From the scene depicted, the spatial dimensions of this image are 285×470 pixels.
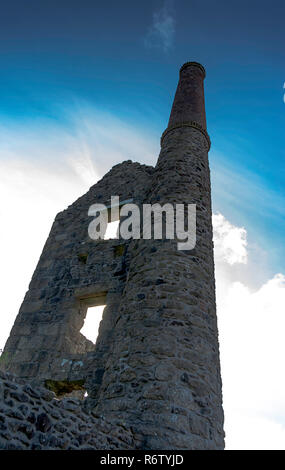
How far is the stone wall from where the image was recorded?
2.89 meters

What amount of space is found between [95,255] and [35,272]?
6.68 ft

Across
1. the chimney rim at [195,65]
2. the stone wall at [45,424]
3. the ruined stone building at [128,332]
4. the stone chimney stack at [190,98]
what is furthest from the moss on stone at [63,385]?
the chimney rim at [195,65]

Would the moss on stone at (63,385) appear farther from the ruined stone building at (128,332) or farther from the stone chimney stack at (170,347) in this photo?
the stone chimney stack at (170,347)

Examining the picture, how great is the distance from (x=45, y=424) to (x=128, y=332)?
2.39 meters

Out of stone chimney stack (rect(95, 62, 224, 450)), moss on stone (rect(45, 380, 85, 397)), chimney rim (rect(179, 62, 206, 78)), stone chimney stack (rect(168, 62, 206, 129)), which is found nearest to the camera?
stone chimney stack (rect(95, 62, 224, 450))

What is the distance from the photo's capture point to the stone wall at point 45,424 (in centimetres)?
289

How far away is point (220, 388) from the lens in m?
5.56

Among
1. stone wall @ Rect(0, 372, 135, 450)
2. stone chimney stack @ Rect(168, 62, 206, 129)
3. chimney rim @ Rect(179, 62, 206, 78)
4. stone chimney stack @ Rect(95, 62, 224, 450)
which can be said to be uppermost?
chimney rim @ Rect(179, 62, 206, 78)

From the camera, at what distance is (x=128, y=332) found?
5453 mm

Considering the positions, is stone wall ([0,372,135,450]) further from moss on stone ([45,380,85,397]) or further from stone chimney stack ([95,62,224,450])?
moss on stone ([45,380,85,397])

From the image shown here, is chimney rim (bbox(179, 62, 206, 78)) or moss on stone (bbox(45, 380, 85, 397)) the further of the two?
chimney rim (bbox(179, 62, 206, 78))

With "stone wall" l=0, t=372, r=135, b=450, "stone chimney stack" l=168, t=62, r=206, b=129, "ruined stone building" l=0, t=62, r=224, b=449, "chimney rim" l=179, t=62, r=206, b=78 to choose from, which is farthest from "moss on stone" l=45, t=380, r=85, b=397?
"chimney rim" l=179, t=62, r=206, b=78

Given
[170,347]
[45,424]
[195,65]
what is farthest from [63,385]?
[195,65]
